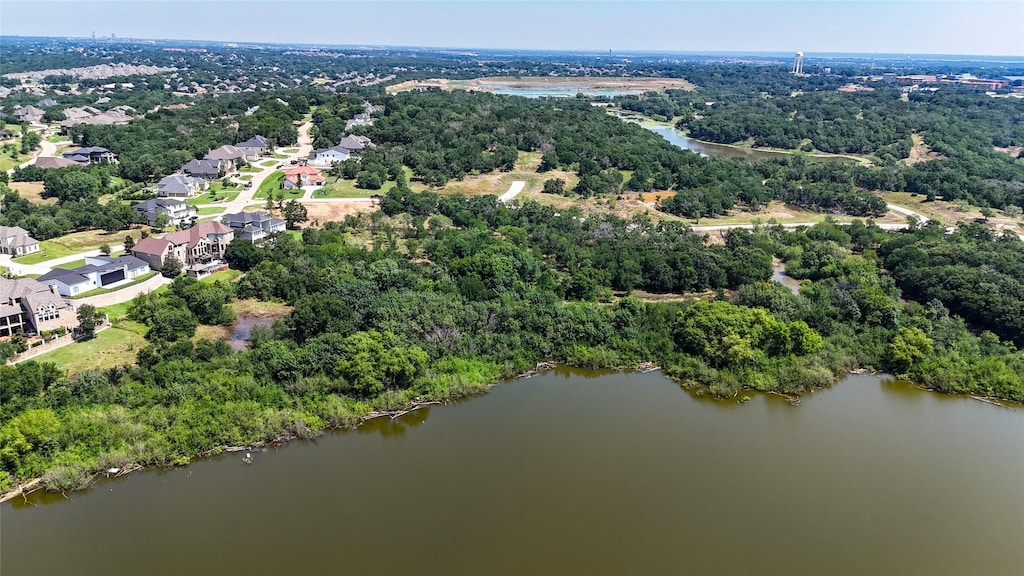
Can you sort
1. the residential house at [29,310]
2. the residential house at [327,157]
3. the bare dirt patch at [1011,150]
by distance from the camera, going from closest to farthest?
the residential house at [29,310]
the residential house at [327,157]
the bare dirt patch at [1011,150]

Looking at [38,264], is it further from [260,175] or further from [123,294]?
[260,175]

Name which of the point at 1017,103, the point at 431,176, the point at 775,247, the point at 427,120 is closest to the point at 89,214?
the point at 431,176

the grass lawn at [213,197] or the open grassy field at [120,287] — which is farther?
the grass lawn at [213,197]

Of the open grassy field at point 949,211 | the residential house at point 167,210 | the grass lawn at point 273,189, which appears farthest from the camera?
the grass lawn at point 273,189

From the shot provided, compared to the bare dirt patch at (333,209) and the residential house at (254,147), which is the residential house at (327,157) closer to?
the residential house at (254,147)

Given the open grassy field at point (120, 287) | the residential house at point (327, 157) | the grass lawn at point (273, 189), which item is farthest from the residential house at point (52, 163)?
the open grassy field at point (120, 287)

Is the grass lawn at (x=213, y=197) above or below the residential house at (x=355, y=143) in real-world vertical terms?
below

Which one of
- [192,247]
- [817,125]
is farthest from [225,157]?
[817,125]
